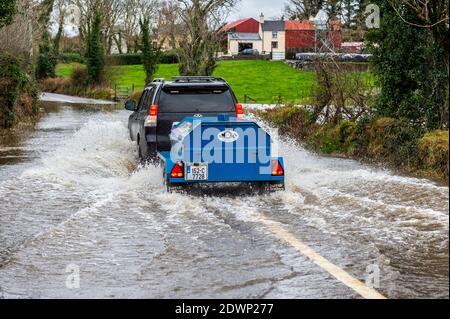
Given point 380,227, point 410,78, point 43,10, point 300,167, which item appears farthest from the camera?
point 43,10

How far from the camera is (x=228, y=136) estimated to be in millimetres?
12117

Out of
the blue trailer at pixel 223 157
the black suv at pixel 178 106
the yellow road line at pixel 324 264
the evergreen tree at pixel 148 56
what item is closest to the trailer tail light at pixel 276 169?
the blue trailer at pixel 223 157

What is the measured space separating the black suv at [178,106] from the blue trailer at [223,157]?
2190 millimetres

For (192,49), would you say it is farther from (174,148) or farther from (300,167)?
(174,148)

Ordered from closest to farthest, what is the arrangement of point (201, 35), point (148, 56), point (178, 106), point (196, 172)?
1. point (196, 172)
2. point (178, 106)
3. point (201, 35)
4. point (148, 56)

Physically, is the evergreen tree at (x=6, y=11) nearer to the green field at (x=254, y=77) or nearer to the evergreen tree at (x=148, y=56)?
the green field at (x=254, y=77)

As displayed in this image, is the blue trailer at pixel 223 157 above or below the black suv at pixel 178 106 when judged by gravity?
below

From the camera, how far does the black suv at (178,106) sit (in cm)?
1444

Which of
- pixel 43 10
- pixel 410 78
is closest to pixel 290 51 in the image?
pixel 43 10

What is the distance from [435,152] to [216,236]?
6886 mm

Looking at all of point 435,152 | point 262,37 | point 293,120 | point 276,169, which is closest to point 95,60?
point 293,120

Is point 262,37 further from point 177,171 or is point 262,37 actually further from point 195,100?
point 177,171

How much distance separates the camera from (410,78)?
1823 cm
